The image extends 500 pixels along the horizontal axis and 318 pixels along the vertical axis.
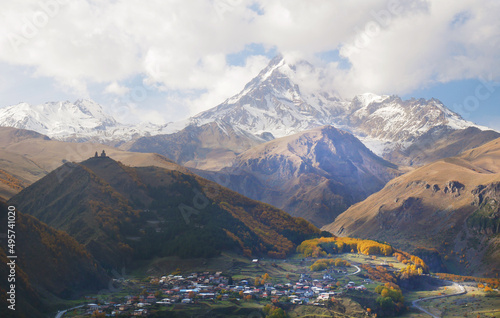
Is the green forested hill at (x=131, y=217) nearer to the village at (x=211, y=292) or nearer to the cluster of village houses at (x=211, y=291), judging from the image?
the village at (x=211, y=292)

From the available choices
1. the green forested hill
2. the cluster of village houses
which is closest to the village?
the cluster of village houses

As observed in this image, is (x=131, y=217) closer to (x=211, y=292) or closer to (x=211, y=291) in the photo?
(x=211, y=291)

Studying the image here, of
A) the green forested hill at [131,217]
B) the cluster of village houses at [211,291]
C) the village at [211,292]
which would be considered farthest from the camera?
the green forested hill at [131,217]

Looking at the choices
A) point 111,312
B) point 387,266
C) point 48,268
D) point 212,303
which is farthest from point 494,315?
point 48,268

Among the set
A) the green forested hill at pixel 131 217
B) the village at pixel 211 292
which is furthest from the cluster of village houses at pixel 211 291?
the green forested hill at pixel 131 217

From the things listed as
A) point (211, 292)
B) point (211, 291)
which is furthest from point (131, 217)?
point (211, 292)

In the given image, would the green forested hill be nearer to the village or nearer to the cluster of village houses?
the village

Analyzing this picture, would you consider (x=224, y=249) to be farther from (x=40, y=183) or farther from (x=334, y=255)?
(x=40, y=183)
